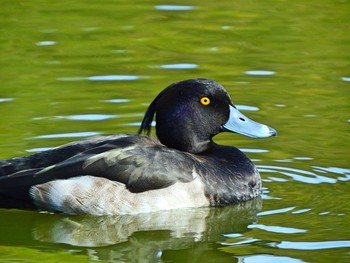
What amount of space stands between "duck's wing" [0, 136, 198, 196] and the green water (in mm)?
278

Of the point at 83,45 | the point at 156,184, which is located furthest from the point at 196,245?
the point at 83,45

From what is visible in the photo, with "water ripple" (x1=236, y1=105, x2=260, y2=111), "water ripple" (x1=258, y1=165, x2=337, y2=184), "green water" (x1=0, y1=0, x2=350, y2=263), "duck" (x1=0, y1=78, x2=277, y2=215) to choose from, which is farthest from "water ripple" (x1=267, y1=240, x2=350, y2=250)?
"water ripple" (x1=236, y1=105, x2=260, y2=111)

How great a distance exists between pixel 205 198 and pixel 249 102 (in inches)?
115

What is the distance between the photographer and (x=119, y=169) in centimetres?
918

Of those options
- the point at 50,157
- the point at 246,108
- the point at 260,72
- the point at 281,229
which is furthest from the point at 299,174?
the point at 260,72

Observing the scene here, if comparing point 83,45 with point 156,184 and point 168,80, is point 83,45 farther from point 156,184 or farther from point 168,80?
point 156,184

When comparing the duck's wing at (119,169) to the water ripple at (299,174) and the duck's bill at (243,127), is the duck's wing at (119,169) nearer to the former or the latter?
the duck's bill at (243,127)

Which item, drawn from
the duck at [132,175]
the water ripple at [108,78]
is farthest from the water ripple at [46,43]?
the duck at [132,175]

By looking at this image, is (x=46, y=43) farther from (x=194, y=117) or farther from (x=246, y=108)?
(x=194, y=117)

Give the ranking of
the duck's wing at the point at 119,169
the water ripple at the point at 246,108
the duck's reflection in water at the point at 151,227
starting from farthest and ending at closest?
the water ripple at the point at 246,108 < the duck's wing at the point at 119,169 < the duck's reflection in water at the point at 151,227

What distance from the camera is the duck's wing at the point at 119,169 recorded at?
913cm

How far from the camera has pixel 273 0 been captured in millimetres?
16516

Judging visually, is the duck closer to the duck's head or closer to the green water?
the duck's head

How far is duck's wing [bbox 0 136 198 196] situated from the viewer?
913 cm
